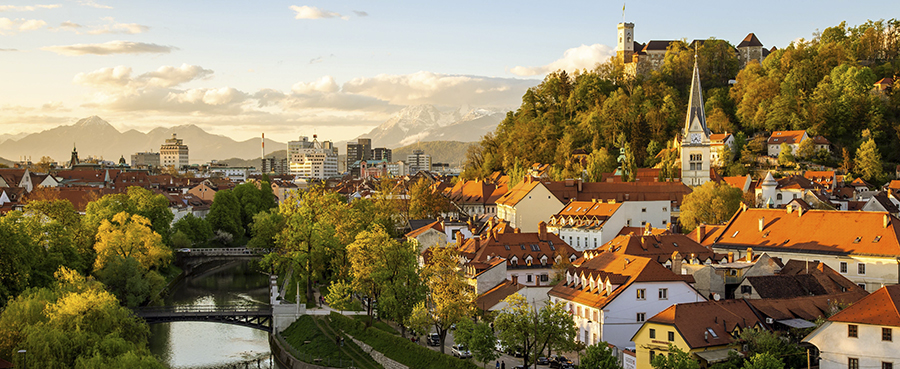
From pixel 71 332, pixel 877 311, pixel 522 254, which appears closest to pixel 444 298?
pixel 522 254

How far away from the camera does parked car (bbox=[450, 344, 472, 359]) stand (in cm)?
3859

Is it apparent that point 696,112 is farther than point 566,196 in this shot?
Yes

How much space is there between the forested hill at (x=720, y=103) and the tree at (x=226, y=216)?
31.2 m

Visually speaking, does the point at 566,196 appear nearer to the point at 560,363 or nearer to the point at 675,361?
the point at 560,363

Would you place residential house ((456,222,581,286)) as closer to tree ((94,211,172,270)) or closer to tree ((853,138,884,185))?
tree ((94,211,172,270))

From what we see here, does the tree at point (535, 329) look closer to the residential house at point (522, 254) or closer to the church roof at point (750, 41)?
the residential house at point (522, 254)

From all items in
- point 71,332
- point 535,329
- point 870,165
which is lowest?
point 535,329

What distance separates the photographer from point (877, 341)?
100 feet

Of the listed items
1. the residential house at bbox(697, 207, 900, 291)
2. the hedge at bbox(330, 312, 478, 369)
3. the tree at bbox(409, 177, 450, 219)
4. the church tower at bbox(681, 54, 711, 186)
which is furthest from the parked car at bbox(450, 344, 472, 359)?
the church tower at bbox(681, 54, 711, 186)

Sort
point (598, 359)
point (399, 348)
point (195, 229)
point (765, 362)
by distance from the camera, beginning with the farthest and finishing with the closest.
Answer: point (195, 229) < point (399, 348) < point (598, 359) < point (765, 362)

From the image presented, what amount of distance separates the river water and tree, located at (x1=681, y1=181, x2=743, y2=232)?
3282 cm

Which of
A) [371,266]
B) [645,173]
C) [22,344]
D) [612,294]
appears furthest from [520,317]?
[645,173]

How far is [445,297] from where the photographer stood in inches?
1517

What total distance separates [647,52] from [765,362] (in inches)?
3833
